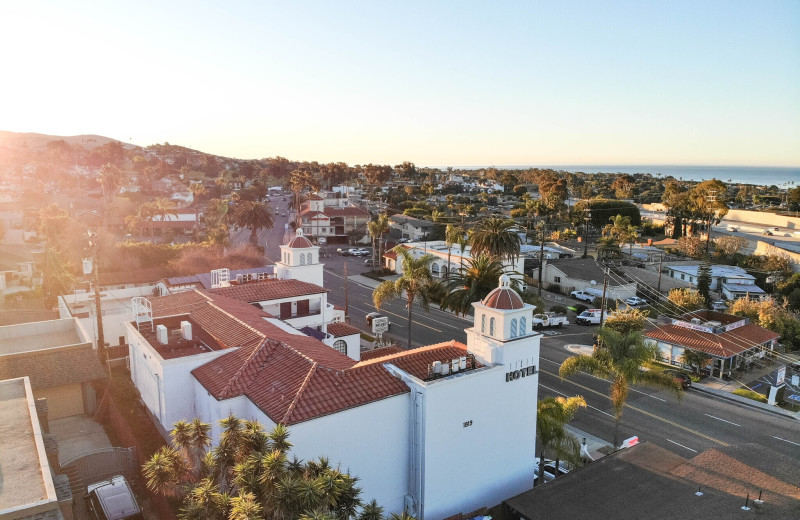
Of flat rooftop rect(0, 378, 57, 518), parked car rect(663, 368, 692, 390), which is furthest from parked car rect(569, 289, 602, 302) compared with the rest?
flat rooftop rect(0, 378, 57, 518)

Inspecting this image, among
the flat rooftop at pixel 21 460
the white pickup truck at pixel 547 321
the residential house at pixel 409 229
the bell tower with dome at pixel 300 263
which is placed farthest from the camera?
the residential house at pixel 409 229

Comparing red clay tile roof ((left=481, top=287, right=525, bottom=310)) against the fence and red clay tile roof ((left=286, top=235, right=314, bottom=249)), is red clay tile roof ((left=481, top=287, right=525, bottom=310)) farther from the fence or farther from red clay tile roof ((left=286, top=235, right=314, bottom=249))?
red clay tile roof ((left=286, top=235, right=314, bottom=249))

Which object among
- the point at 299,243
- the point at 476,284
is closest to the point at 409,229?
the point at 476,284

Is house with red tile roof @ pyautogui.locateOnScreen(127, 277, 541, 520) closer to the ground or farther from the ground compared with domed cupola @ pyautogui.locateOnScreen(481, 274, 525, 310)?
closer to the ground

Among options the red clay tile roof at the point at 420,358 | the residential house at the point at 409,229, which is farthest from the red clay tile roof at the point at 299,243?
the residential house at the point at 409,229

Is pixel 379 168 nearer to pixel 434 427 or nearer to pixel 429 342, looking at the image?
pixel 429 342

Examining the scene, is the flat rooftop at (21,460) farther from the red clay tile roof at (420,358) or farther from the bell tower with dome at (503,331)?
the bell tower with dome at (503,331)
